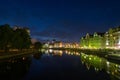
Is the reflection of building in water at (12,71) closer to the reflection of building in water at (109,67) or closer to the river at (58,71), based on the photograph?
the river at (58,71)

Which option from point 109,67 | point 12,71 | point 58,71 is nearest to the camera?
point 12,71

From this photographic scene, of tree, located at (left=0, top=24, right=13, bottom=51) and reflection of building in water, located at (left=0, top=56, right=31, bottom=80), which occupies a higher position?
tree, located at (left=0, top=24, right=13, bottom=51)

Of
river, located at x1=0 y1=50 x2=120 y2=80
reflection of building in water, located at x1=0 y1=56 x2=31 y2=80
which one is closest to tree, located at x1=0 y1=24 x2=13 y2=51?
river, located at x1=0 y1=50 x2=120 y2=80

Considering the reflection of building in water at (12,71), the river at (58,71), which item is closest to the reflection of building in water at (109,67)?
the river at (58,71)

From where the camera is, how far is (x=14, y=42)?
8500 centimetres

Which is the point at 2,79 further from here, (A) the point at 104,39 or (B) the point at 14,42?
(A) the point at 104,39

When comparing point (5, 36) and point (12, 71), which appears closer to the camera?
point (12, 71)

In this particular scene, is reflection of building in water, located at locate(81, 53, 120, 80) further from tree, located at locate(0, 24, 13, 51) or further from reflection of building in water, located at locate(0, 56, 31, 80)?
tree, located at locate(0, 24, 13, 51)

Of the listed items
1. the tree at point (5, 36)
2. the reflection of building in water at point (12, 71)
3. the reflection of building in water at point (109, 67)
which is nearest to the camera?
the reflection of building in water at point (12, 71)

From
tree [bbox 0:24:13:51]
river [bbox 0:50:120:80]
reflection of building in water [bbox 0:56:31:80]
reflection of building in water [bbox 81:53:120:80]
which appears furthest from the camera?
tree [bbox 0:24:13:51]

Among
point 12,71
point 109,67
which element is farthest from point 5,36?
point 109,67

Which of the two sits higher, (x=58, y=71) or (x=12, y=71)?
(x=12, y=71)

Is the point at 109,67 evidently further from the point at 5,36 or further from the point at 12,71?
the point at 5,36

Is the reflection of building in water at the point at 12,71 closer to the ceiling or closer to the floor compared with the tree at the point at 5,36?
closer to the floor
